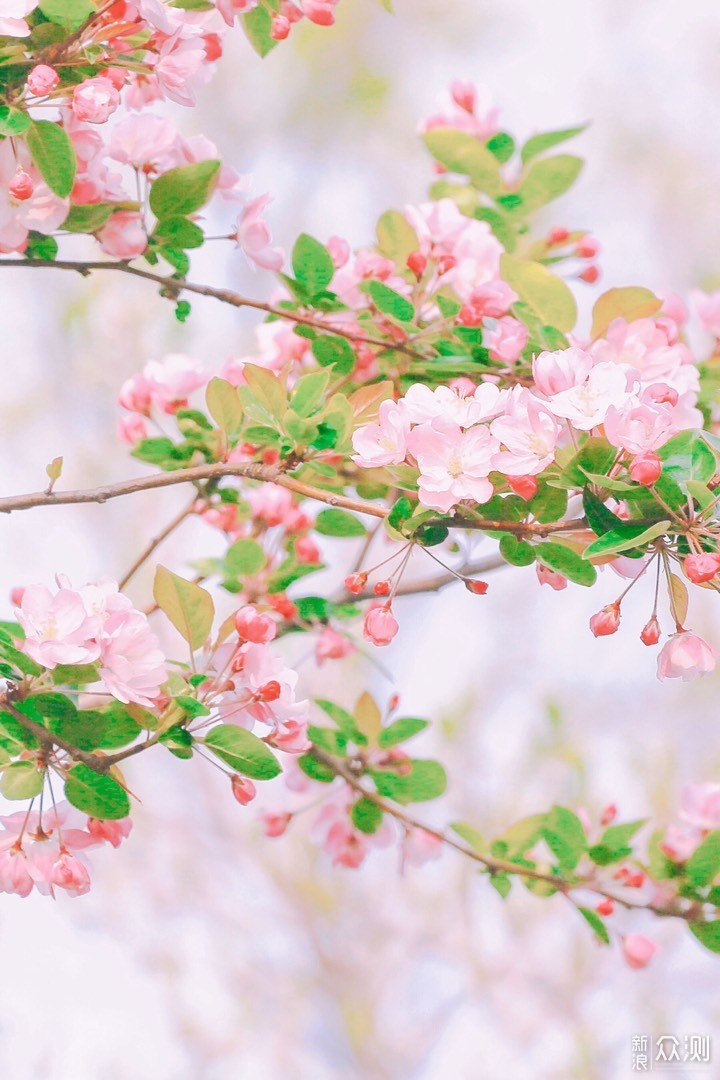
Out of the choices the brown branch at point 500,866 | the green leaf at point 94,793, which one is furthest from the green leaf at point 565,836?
Result: the green leaf at point 94,793

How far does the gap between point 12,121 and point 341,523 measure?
1.51 feet

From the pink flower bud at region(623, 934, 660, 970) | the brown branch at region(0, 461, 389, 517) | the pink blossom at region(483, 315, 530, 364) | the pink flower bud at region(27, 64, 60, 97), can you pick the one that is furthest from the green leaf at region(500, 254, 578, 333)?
the pink flower bud at region(623, 934, 660, 970)

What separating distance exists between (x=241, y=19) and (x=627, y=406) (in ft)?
1.74

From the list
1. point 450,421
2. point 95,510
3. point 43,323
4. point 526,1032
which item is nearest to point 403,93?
point 43,323

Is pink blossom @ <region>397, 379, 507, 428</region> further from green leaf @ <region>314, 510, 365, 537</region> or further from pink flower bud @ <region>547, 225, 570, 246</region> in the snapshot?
pink flower bud @ <region>547, 225, 570, 246</region>

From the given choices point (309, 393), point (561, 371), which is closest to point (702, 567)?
point (561, 371)

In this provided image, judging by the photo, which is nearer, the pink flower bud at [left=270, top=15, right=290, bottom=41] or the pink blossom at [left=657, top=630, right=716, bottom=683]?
the pink blossom at [left=657, top=630, right=716, bottom=683]

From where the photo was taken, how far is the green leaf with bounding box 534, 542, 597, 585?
0.65 metres

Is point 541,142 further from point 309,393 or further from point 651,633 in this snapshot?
point 651,633

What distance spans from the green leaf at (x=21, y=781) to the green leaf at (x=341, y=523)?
0.41 m

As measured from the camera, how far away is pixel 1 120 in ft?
2.38

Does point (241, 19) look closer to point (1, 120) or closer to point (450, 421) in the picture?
point (1, 120)

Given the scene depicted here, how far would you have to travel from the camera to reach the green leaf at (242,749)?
718mm

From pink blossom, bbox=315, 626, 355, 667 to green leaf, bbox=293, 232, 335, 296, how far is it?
1.10ft
